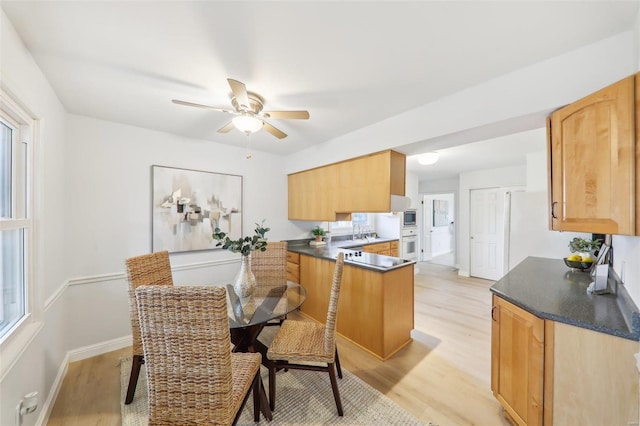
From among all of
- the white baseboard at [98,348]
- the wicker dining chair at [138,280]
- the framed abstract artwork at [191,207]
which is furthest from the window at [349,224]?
the white baseboard at [98,348]

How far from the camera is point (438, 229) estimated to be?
289 inches

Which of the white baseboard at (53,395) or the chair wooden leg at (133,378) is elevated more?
the chair wooden leg at (133,378)

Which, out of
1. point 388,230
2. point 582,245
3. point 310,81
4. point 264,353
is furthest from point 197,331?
point 388,230

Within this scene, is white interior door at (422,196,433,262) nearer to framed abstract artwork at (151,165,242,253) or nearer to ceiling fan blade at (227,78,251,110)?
framed abstract artwork at (151,165,242,253)

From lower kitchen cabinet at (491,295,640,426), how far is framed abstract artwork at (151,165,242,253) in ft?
10.2

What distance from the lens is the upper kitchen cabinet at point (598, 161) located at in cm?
108

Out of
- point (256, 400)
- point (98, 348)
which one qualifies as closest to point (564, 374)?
point (256, 400)

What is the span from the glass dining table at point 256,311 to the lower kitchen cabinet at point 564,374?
1501 millimetres

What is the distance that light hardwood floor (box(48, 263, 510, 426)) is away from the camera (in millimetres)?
1670

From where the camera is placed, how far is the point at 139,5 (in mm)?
1104

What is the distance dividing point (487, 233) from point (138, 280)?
589 cm

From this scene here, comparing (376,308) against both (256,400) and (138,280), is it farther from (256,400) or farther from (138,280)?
(138,280)

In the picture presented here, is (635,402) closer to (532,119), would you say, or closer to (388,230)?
(532,119)

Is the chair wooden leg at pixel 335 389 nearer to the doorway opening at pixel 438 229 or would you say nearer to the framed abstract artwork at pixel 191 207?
the framed abstract artwork at pixel 191 207
